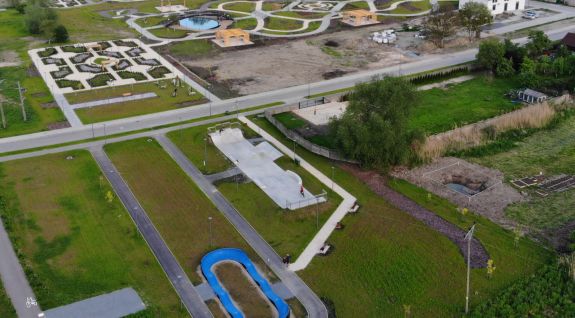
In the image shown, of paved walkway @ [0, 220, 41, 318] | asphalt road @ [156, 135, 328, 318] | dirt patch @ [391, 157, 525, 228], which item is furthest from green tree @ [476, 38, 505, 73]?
paved walkway @ [0, 220, 41, 318]

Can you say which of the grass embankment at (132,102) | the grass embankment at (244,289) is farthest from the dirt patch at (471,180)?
the grass embankment at (132,102)

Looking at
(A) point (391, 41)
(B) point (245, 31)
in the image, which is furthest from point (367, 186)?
(B) point (245, 31)

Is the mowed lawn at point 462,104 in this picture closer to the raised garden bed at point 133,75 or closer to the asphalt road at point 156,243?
the asphalt road at point 156,243

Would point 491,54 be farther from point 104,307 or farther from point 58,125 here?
point 104,307

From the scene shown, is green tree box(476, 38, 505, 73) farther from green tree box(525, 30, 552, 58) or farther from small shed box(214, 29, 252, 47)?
small shed box(214, 29, 252, 47)

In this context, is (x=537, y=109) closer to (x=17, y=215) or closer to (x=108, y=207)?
(x=108, y=207)
